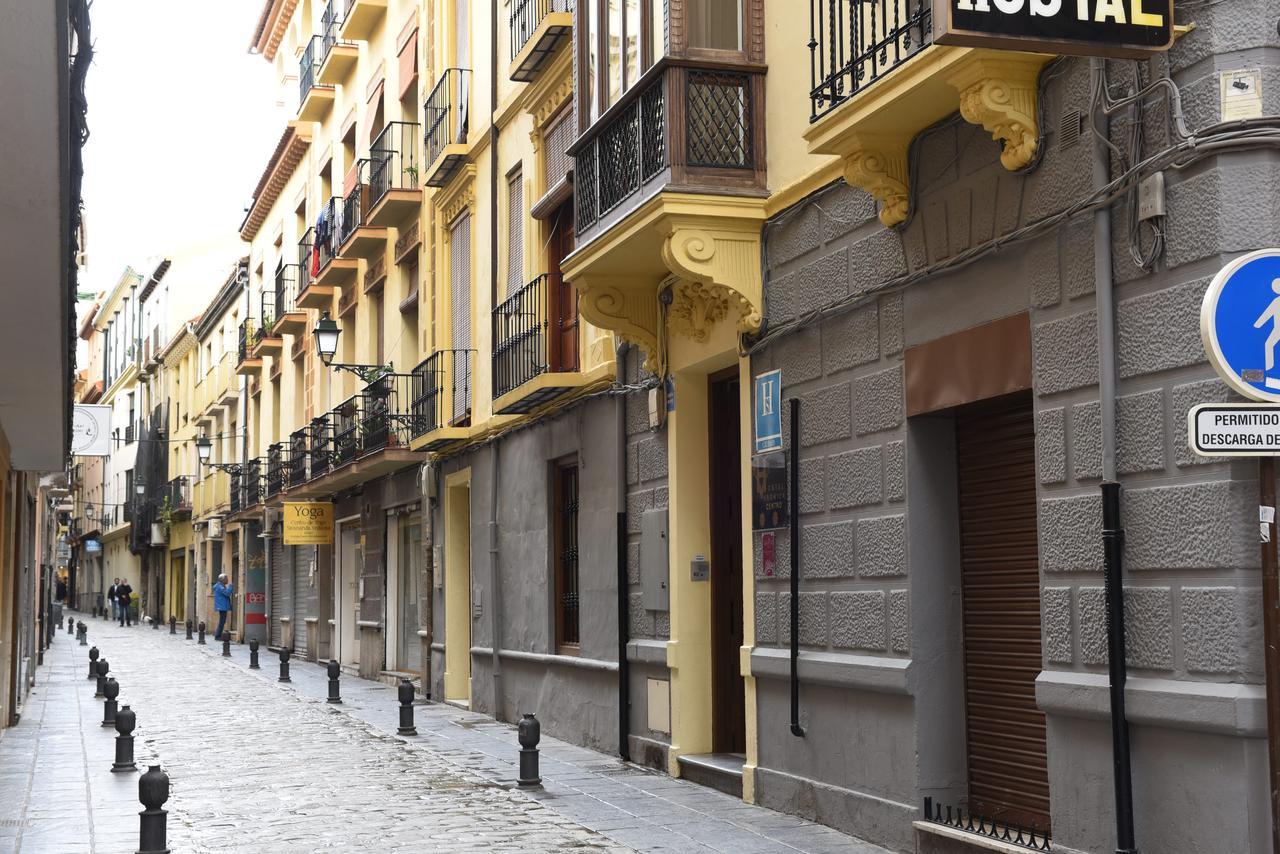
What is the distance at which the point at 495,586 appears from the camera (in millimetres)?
17734

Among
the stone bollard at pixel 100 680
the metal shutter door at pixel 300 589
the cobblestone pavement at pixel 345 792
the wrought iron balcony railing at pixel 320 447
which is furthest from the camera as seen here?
the metal shutter door at pixel 300 589

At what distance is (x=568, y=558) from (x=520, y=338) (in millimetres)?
2466

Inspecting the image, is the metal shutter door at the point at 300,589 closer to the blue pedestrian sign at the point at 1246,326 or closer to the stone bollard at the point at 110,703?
the stone bollard at the point at 110,703

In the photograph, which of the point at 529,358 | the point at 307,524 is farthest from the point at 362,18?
the point at 529,358

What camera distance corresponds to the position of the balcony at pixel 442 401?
1941cm

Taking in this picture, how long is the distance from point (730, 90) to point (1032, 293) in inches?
159

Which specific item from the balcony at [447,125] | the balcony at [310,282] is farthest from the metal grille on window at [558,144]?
the balcony at [310,282]

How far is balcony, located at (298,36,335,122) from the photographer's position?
2972 centimetres

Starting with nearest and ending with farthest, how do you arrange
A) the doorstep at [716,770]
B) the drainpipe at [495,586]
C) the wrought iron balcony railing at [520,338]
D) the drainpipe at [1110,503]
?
the drainpipe at [1110,503], the doorstep at [716,770], the wrought iron balcony railing at [520,338], the drainpipe at [495,586]

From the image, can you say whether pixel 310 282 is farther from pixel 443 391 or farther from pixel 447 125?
pixel 443 391

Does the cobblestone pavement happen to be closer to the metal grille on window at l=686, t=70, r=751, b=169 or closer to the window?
the window

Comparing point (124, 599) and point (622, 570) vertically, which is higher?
point (622, 570)

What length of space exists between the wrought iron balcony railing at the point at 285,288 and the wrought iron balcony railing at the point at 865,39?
24693 millimetres

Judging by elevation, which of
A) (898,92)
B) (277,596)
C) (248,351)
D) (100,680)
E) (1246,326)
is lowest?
(100,680)
